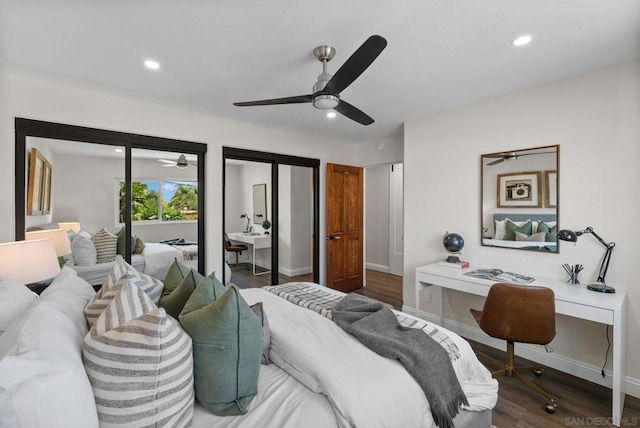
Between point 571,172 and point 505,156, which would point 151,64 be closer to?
point 505,156

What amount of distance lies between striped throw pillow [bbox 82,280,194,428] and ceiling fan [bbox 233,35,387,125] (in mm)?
1566

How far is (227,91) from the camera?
2.81m

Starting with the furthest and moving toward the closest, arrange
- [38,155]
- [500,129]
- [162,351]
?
1. [500,129]
2. [38,155]
3. [162,351]

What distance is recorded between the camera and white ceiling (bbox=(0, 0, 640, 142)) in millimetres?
1668

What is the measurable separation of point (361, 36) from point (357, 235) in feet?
11.7

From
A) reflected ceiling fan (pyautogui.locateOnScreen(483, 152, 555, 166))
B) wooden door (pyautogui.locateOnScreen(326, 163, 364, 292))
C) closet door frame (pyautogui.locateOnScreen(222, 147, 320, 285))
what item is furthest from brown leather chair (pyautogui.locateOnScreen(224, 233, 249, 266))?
reflected ceiling fan (pyautogui.locateOnScreen(483, 152, 555, 166))

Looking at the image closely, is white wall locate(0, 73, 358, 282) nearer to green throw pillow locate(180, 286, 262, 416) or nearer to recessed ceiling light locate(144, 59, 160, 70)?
recessed ceiling light locate(144, 59, 160, 70)

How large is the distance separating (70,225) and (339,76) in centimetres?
Answer: 305

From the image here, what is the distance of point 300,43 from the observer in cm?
199

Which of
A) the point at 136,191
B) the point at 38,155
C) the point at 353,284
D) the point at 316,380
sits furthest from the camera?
the point at 353,284

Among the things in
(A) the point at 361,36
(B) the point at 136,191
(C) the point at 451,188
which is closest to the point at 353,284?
(C) the point at 451,188

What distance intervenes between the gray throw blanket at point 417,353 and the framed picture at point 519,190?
78.8 inches

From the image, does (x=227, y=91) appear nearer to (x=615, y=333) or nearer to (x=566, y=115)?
(x=566, y=115)

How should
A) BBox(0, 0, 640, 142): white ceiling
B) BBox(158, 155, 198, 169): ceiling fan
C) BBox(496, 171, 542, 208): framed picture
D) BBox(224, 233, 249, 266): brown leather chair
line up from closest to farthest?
BBox(0, 0, 640, 142): white ceiling, BBox(496, 171, 542, 208): framed picture, BBox(158, 155, 198, 169): ceiling fan, BBox(224, 233, 249, 266): brown leather chair
